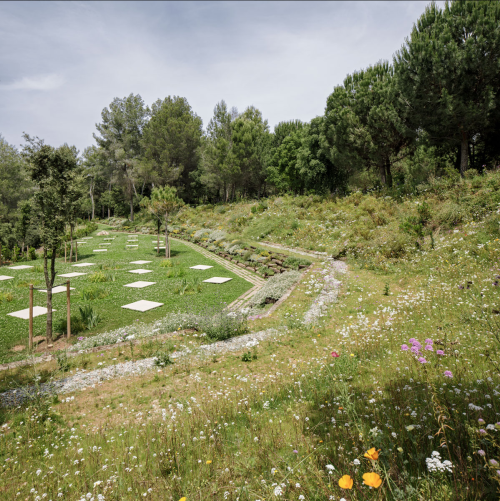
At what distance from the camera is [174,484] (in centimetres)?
202

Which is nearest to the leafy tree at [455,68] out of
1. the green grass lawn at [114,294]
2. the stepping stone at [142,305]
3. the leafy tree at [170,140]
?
the green grass lawn at [114,294]

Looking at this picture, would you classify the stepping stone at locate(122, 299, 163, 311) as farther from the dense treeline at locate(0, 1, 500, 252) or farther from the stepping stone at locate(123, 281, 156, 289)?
the dense treeline at locate(0, 1, 500, 252)

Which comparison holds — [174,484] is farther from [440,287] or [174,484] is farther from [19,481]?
[440,287]

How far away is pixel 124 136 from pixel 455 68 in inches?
1525

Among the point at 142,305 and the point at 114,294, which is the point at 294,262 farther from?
the point at 114,294

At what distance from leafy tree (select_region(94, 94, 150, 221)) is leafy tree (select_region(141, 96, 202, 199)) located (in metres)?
2.87

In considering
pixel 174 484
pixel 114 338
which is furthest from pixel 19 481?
pixel 114 338

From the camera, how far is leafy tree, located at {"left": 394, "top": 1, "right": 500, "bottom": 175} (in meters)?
11.3

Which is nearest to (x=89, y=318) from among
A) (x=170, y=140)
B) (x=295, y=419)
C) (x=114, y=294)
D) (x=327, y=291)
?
(x=114, y=294)

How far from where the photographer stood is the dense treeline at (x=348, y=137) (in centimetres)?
1171

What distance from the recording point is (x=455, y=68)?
11.8m

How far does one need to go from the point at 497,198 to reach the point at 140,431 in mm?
11664

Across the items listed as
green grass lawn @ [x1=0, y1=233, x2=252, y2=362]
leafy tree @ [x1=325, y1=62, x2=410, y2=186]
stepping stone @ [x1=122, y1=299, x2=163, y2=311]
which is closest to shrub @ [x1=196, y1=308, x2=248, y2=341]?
green grass lawn @ [x1=0, y1=233, x2=252, y2=362]

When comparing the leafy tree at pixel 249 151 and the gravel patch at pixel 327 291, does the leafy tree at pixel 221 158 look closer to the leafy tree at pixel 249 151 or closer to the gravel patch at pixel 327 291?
the leafy tree at pixel 249 151
